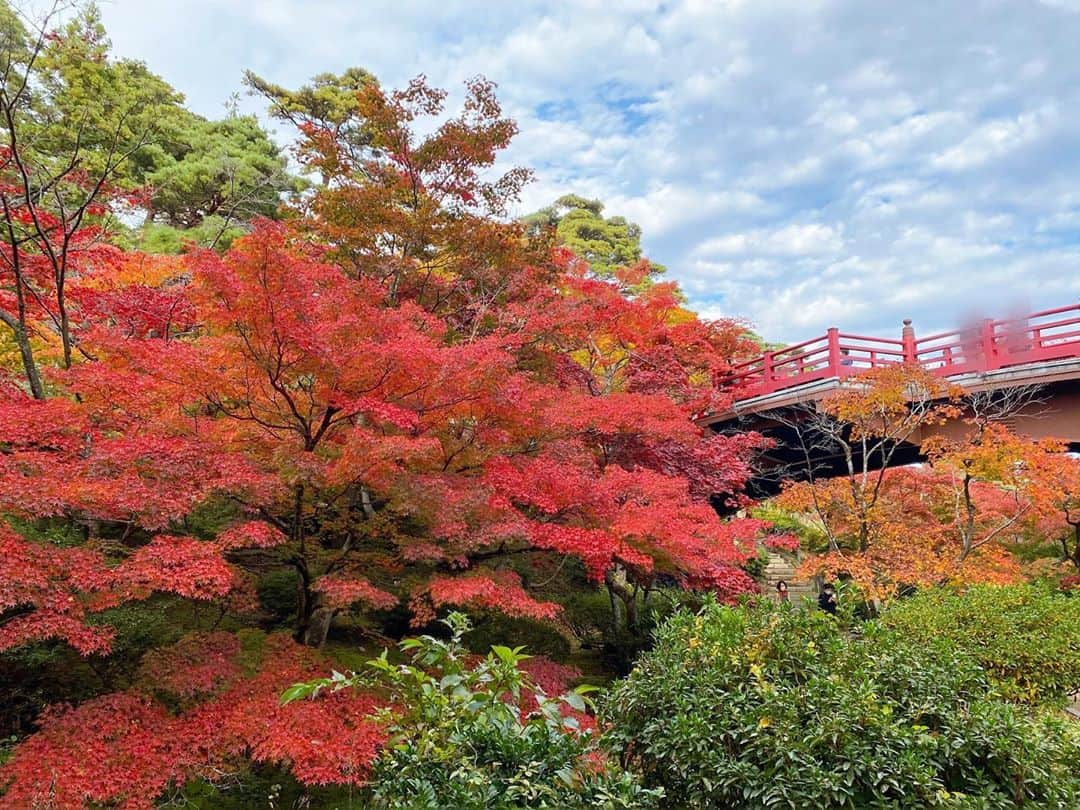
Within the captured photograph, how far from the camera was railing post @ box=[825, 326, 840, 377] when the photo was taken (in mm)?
12102

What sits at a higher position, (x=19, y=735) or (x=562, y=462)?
(x=562, y=462)

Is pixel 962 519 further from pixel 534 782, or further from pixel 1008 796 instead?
pixel 534 782

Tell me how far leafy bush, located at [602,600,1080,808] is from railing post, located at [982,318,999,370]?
8706mm

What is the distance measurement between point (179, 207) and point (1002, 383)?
19.6 meters

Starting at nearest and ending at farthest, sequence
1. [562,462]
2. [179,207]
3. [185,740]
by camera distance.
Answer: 1. [185,740]
2. [562,462]
3. [179,207]

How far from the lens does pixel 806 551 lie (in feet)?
59.5

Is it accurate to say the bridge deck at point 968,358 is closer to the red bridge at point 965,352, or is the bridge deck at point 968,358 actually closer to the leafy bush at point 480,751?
the red bridge at point 965,352

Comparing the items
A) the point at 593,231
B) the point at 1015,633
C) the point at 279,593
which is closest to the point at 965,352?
the point at 1015,633

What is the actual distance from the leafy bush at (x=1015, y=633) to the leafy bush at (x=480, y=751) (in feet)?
13.5

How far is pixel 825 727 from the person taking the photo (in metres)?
3.00

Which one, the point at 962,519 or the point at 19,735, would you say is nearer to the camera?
the point at 19,735

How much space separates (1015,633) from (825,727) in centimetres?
467

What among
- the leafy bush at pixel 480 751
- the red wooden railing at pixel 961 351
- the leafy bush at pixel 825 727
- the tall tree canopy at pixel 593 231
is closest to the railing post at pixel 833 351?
the red wooden railing at pixel 961 351

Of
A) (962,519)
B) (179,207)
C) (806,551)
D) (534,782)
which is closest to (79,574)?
(534,782)
